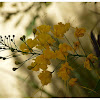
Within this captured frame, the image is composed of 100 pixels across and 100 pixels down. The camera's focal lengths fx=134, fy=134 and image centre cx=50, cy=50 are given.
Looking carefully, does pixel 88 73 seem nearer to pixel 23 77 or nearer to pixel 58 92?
pixel 58 92

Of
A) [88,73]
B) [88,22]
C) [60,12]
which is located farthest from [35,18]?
[88,73]

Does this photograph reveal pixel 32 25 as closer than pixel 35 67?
No

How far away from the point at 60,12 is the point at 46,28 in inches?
16.6

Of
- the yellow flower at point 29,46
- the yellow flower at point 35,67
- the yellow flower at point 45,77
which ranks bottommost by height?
the yellow flower at point 45,77

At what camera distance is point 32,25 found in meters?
0.73

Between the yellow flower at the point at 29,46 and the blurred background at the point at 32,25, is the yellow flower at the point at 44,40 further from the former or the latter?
the blurred background at the point at 32,25

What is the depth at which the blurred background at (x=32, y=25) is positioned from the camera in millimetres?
660

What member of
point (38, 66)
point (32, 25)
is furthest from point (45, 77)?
point (32, 25)

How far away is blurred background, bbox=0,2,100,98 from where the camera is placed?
26.0 inches

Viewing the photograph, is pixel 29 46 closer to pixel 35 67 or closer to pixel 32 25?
pixel 35 67

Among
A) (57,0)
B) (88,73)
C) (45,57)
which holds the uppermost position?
(57,0)

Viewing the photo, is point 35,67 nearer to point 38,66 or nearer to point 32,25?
point 38,66

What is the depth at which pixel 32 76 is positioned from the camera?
715 mm

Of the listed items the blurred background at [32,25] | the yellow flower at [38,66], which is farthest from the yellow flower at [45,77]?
the blurred background at [32,25]
